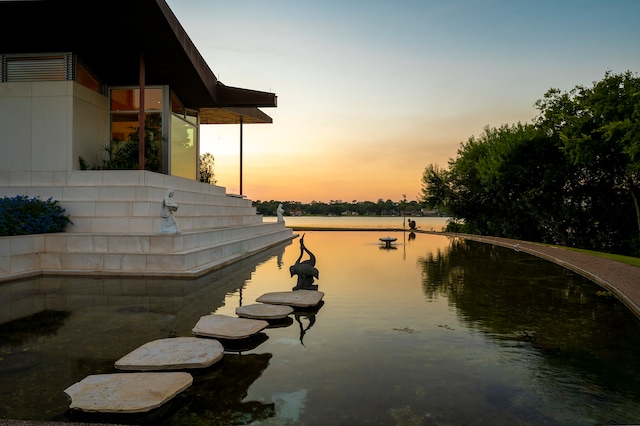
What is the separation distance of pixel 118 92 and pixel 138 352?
17258mm

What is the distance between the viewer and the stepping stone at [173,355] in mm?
4852

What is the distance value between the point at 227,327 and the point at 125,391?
7.59ft

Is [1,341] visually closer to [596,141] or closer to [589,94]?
[596,141]

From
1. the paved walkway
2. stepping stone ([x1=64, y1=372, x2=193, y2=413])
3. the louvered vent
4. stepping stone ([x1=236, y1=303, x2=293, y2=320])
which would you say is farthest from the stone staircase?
the paved walkway

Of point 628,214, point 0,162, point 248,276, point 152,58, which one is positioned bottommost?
point 248,276

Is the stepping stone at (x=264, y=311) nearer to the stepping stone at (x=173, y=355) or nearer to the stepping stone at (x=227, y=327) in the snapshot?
the stepping stone at (x=227, y=327)

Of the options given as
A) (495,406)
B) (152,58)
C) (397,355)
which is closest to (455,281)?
(397,355)

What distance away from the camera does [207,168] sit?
99.7 feet

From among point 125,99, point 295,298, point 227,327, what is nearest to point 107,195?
point 125,99

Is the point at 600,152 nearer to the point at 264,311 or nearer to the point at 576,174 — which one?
the point at 576,174

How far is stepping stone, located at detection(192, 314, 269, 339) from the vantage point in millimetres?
6059

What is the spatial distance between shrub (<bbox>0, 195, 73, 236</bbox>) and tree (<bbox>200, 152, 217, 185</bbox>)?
15.9 meters

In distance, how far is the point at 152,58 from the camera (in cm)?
1781

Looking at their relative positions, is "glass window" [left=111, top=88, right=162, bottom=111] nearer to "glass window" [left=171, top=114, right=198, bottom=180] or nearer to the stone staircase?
"glass window" [left=171, top=114, right=198, bottom=180]
